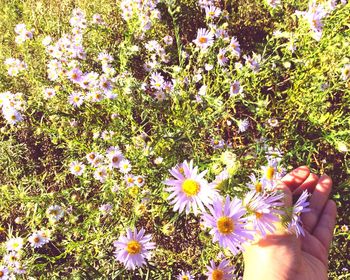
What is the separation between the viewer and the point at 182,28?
3.04 m

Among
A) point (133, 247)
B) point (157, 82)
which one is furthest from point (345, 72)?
point (133, 247)

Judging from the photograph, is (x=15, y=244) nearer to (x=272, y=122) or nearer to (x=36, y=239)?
(x=36, y=239)

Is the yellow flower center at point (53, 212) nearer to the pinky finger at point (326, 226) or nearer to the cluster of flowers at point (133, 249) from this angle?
the cluster of flowers at point (133, 249)

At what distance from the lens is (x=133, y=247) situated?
157 centimetres

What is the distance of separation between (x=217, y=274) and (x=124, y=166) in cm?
80

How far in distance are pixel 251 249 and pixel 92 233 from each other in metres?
0.95

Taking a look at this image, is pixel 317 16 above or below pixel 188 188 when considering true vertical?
above

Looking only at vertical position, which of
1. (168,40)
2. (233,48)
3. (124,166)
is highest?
(168,40)

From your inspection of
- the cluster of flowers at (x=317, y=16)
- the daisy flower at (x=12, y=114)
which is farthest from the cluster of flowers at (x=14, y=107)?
the cluster of flowers at (x=317, y=16)

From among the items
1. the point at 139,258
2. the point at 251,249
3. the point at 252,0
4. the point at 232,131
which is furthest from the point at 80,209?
the point at 252,0

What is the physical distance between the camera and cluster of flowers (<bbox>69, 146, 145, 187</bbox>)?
6.52 ft

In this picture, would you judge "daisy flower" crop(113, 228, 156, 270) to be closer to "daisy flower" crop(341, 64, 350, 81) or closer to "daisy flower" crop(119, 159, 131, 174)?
"daisy flower" crop(119, 159, 131, 174)

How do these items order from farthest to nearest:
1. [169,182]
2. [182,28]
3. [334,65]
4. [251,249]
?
[182,28], [334,65], [251,249], [169,182]

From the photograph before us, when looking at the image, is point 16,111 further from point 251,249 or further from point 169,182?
point 251,249
